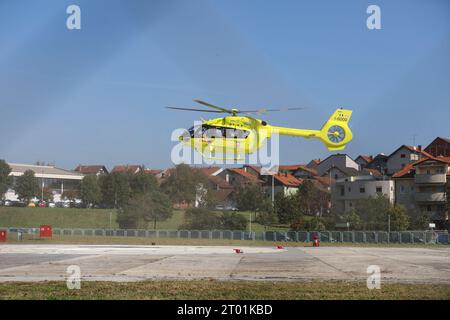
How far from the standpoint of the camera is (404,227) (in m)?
75.1

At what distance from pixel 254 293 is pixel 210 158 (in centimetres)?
1763

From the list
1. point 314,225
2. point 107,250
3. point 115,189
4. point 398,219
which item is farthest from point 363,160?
point 107,250

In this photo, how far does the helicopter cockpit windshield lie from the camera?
37.3 m

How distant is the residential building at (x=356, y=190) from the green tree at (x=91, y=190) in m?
38.2

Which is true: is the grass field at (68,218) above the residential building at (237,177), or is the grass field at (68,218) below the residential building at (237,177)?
below

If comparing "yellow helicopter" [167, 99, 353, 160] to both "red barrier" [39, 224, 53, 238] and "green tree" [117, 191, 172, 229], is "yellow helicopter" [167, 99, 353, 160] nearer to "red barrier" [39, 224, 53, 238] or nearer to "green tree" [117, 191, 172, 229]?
"red barrier" [39, 224, 53, 238]

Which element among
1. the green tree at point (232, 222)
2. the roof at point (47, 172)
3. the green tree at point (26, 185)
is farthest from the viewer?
the roof at point (47, 172)

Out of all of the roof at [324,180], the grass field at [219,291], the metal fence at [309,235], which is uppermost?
the roof at [324,180]

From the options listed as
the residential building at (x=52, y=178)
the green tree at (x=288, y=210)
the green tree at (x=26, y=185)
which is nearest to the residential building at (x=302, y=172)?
the green tree at (x=288, y=210)

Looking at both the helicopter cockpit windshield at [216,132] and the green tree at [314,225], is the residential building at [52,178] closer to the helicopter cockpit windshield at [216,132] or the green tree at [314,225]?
the green tree at [314,225]

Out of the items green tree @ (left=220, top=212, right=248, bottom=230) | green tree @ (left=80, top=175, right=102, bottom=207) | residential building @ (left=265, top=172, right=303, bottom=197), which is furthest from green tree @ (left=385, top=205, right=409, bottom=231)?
green tree @ (left=80, top=175, right=102, bottom=207)

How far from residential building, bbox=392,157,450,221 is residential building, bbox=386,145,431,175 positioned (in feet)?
39.8

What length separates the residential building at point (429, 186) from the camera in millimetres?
82875

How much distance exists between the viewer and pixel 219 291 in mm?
Answer: 18844
